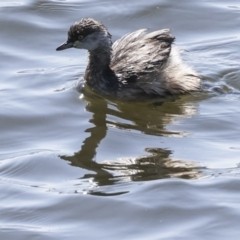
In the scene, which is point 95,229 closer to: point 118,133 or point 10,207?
point 10,207

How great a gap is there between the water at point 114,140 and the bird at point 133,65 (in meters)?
0.17

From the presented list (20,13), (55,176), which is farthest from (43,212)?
(20,13)

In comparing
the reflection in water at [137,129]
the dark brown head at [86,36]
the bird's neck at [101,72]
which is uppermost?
the dark brown head at [86,36]

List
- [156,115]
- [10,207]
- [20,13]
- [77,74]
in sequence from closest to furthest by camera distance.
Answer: [10,207]
[156,115]
[77,74]
[20,13]

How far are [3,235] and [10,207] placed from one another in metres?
0.44

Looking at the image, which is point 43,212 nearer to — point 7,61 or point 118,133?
point 118,133

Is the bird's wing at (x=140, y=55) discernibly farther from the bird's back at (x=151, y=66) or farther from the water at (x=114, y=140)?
the water at (x=114, y=140)

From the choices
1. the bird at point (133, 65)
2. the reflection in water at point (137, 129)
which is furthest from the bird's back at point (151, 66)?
the reflection in water at point (137, 129)

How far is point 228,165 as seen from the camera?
7152 mm

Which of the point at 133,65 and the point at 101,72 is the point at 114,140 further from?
the point at 101,72

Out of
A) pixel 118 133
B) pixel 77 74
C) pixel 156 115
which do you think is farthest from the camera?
pixel 77 74

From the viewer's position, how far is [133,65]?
9.20 metres

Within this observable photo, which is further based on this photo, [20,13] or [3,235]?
[20,13]

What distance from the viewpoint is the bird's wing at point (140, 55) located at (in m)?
9.14
